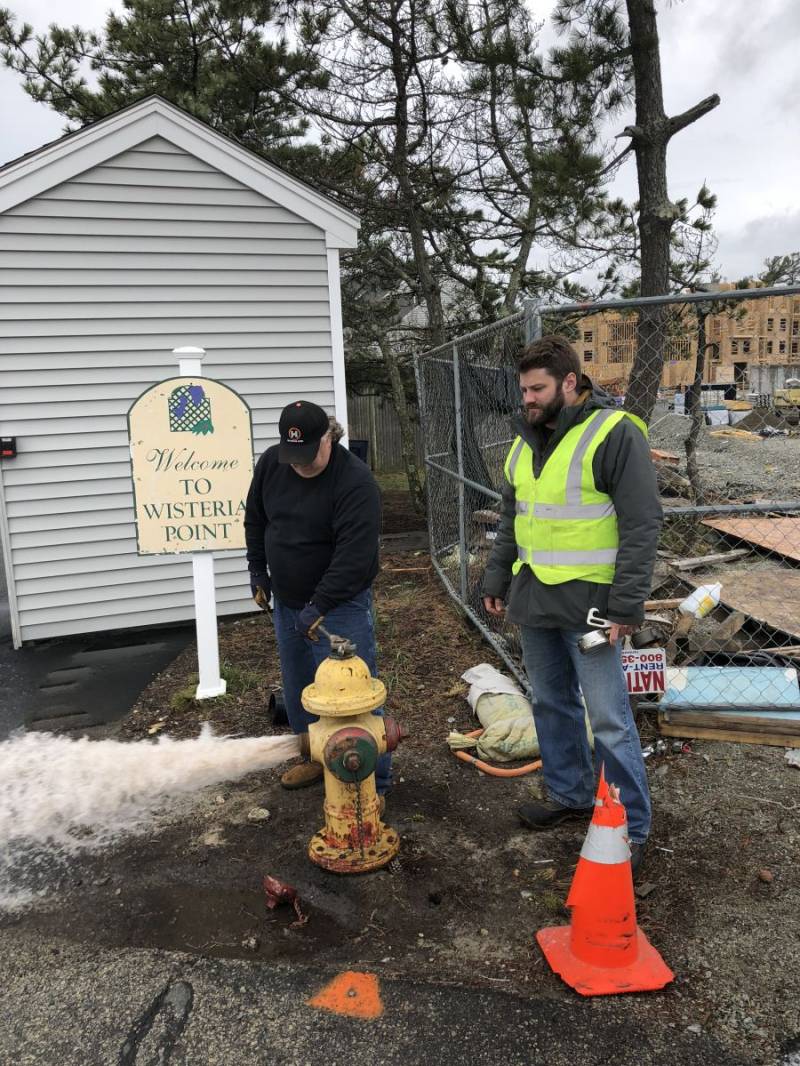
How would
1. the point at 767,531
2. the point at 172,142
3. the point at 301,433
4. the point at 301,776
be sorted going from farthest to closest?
the point at 172,142 → the point at 767,531 → the point at 301,776 → the point at 301,433

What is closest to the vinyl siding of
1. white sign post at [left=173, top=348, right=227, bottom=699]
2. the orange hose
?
white sign post at [left=173, top=348, right=227, bottom=699]

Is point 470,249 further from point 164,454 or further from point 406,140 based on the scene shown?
point 164,454

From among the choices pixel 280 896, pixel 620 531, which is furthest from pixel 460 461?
pixel 280 896

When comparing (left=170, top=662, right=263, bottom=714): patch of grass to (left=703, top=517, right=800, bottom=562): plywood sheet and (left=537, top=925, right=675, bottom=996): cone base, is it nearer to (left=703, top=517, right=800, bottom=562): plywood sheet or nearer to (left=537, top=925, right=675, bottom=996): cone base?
(left=537, top=925, right=675, bottom=996): cone base

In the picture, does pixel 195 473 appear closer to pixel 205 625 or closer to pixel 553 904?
pixel 205 625

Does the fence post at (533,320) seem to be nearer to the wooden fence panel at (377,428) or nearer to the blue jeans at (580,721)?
the blue jeans at (580,721)

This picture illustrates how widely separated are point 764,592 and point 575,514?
295cm

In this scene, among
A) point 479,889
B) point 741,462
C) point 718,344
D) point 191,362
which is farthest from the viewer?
point 741,462

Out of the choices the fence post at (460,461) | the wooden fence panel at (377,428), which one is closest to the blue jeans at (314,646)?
the fence post at (460,461)

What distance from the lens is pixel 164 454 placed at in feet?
15.9

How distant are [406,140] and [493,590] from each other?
805cm

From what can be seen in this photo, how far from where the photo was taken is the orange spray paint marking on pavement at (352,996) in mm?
2320

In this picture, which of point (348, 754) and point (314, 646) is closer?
point (348, 754)

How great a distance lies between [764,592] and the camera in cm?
507
